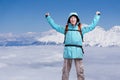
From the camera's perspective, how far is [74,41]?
14.5 metres

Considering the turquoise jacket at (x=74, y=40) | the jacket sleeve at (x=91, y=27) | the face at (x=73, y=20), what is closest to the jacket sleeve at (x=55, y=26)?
the turquoise jacket at (x=74, y=40)

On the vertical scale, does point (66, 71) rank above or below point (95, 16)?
below

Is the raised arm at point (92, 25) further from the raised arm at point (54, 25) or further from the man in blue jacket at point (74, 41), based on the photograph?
the raised arm at point (54, 25)

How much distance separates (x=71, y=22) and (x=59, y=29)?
0.54 meters

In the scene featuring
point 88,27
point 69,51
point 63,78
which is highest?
point 88,27

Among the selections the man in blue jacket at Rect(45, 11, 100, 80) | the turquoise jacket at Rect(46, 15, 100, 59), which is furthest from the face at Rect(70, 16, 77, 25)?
the turquoise jacket at Rect(46, 15, 100, 59)

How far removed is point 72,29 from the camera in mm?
14609

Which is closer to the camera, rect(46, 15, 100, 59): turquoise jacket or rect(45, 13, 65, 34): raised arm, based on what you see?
rect(46, 15, 100, 59): turquoise jacket

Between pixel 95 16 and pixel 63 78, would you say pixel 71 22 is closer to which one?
pixel 95 16

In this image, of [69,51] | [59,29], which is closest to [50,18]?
[59,29]

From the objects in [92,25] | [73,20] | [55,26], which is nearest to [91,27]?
[92,25]

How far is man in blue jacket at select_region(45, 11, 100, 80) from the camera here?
47.3ft

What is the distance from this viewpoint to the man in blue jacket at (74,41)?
47.3ft

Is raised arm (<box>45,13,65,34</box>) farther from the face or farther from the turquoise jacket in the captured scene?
the face
